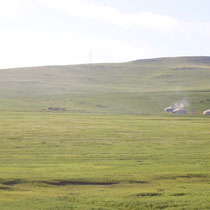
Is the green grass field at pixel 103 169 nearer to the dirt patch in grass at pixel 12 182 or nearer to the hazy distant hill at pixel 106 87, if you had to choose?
the dirt patch in grass at pixel 12 182

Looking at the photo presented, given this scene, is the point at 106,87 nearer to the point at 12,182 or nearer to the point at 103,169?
the point at 103,169

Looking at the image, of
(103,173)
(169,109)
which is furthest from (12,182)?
(169,109)

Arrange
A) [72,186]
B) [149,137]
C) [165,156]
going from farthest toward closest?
[149,137] < [165,156] < [72,186]

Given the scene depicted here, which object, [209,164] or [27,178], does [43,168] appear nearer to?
[27,178]

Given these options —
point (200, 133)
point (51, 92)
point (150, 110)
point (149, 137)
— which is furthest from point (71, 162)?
point (51, 92)

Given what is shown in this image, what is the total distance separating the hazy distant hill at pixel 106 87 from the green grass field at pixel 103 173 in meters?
51.5

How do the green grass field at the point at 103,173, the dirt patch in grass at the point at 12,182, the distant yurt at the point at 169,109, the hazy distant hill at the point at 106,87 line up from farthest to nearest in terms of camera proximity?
1. the hazy distant hill at the point at 106,87
2. the distant yurt at the point at 169,109
3. the dirt patch in grass at the point at 12,182
4. the green grass field at the point at 103,173

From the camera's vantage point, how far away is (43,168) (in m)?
22.1

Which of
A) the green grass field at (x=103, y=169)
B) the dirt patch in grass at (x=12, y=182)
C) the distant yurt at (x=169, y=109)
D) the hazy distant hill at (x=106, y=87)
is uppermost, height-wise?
the hazy distant hill at (x=106, y=87)

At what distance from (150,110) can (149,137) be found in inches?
2044

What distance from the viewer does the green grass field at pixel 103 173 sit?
1598cm

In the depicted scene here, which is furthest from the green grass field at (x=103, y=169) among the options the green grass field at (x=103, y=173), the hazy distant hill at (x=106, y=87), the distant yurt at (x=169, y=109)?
the hazy distant hill at (x=106, y=87)

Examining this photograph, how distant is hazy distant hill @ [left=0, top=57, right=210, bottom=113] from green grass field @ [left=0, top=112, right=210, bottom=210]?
51478mm

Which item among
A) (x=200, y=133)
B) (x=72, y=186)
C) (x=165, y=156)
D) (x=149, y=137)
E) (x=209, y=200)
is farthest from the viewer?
(x=200, y=133)
